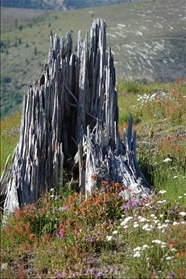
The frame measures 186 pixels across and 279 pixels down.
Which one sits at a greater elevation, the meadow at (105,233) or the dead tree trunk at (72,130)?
the dead tree trunk at (72,130)

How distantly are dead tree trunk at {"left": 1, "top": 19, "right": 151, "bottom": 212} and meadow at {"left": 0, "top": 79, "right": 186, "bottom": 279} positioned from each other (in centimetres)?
29

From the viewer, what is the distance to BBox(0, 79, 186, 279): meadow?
654 centimetres

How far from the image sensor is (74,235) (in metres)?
7.39

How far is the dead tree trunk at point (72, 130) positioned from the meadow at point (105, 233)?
11.5 inches

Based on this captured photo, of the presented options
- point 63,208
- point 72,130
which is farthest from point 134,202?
point 72,130

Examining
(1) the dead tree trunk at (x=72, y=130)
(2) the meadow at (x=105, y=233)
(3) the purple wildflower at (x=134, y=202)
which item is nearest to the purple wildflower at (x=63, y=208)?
(2) the meadow at (x=105, y=233)

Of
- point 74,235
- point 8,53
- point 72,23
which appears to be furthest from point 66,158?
point 8,53

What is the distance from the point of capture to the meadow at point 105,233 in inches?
257

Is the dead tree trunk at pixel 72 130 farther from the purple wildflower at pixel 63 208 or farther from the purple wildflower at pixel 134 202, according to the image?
the purple wildflower at pixel 63 208

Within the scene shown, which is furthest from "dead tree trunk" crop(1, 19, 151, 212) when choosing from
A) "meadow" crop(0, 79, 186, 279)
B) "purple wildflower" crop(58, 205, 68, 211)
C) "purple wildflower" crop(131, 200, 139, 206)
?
"purple wildflower" crop(58, 205, 68, 211)

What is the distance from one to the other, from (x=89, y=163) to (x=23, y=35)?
192 m

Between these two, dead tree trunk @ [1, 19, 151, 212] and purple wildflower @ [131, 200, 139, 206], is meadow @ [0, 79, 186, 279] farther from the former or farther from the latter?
dead tree trunk @ [1, 19, 151, 212]

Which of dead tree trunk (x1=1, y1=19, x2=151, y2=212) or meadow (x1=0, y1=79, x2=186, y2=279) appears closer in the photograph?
meadow (x1=0, y1=79, x2=186, y2=279)

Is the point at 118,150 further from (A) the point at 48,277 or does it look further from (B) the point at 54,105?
(A) the point at 48,277
